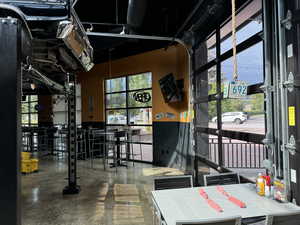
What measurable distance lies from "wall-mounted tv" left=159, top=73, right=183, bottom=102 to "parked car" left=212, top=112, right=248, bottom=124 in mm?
2319

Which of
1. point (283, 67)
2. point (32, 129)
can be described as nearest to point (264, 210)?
point (283, 67)

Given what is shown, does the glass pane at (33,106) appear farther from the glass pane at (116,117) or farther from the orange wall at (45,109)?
the glass pane at (116,117)

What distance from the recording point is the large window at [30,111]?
32.4 ft

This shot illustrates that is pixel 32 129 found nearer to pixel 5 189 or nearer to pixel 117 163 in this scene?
pixel 117 163

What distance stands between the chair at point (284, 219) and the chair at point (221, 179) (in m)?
0.98

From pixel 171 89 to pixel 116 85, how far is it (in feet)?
8.03

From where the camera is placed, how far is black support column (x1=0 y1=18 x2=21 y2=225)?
1504 millimetres

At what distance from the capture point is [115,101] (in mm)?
7332

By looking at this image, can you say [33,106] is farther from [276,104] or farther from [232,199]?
[276,104]

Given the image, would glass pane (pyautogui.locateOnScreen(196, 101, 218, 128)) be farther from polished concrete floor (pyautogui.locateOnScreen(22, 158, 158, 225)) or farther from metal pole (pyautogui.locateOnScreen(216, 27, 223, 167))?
polished concrete floor (pyautogui.locateOnScreen(22, 158, 158, 225))

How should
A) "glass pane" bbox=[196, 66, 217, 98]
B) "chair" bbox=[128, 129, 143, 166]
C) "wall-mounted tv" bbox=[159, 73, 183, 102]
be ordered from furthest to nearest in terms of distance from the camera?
"chair" bbox=[128, 129, 143, 166]
"wall-mounted tv" bbox=[159, 73, 183, 102]
"glass pane" bbox=[196, 66, 217, 98]

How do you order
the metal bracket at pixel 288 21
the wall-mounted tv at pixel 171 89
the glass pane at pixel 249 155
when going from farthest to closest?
1. the wall-mounted tv at pixel 171 89
2. the glass pane at pixel 249 155
3. the metal bracket at pixel 288 21

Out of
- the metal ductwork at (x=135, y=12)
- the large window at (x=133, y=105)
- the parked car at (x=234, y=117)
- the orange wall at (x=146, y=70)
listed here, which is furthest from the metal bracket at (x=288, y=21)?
the large window at (x=133, y=105)

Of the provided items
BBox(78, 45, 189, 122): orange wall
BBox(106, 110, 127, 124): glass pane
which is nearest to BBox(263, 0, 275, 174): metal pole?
BBox(78, 45, 189, 122): orange wall
